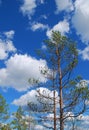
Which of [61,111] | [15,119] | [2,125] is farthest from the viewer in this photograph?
[15,119]

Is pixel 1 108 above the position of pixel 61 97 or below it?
above

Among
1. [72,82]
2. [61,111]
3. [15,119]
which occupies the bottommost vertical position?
[61,111]

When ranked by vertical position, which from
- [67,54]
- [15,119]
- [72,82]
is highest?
[15,119]

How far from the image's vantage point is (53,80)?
1224 inches

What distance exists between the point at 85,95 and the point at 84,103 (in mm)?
A: 665

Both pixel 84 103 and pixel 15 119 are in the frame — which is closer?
pixel 84 103

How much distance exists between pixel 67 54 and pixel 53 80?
2528 millimetres

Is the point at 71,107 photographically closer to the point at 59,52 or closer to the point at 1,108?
the point at 59,52

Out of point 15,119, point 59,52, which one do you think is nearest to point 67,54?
point 59,52

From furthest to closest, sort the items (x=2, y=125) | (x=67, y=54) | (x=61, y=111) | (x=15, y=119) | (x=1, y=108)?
1. (x=15, y=119)
2. (x=2, y=125)
3. (x=1, y=108)
4. (x=67, y=54)
5. (x=61, y=111)

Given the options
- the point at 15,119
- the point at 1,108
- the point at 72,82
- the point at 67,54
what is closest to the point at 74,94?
the point at 72,82

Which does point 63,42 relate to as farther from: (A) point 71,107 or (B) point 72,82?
(A) point 71,107

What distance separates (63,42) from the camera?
31.1m

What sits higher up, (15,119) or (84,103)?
(15,119)
